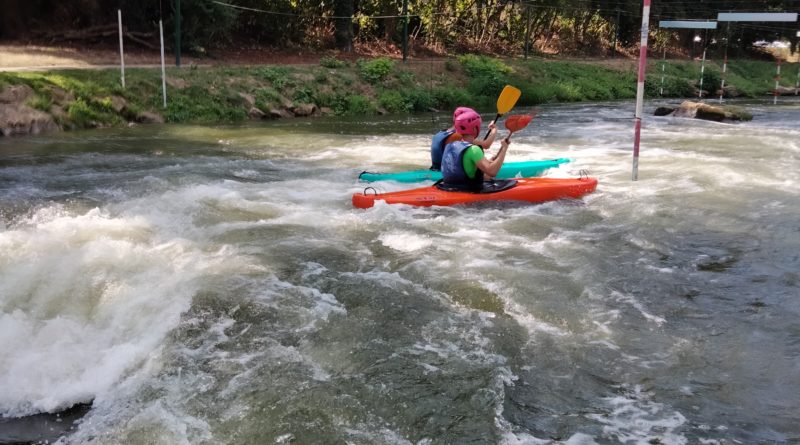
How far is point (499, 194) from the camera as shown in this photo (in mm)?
6172

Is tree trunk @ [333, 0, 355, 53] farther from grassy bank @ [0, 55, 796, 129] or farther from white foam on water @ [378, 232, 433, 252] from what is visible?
white foam on water @ [378, 232, 433, 252]

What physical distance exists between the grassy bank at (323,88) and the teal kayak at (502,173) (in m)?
5.69

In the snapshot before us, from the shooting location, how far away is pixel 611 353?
335 cm

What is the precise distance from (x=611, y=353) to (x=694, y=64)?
24.3 m

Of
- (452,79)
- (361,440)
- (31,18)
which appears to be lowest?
(361,440)

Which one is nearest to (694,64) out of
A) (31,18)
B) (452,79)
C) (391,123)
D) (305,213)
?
(452,79)

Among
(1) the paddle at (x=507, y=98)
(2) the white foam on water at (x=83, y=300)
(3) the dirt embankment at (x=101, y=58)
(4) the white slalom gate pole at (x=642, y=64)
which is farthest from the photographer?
(3) the dirt embankment at (x=101, y=58)

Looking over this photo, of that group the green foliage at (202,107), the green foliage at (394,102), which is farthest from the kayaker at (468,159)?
the green foliage at (394,102)

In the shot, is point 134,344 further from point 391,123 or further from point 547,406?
point 391,123

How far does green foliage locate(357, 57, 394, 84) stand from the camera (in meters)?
15.3

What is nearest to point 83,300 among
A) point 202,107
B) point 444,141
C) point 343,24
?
point 444,141

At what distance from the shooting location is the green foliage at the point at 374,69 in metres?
15.3

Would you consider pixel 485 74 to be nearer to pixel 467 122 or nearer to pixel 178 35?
pixel 178 35

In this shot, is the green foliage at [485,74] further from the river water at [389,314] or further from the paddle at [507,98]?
the river water at [389,314]
